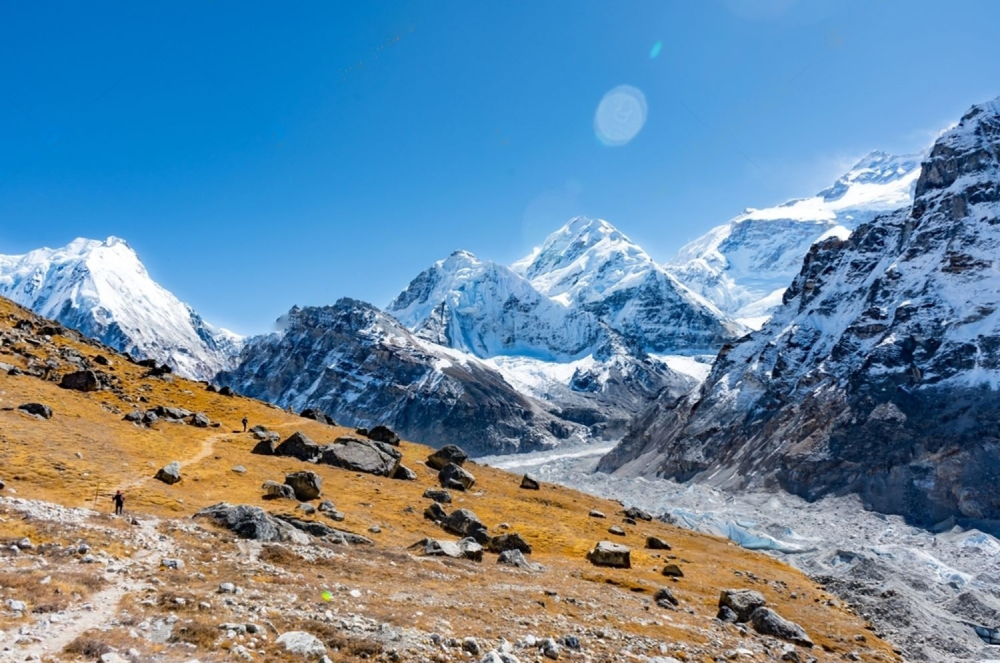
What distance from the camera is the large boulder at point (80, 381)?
57812 millimetres

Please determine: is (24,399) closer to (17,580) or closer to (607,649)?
(17,580)

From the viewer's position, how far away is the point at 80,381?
58438 millimetres

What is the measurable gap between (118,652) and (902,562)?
419 ft

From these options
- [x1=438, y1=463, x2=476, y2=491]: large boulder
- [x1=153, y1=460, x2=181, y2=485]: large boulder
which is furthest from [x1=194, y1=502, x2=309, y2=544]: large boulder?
[x1=438, y1=463, x2=476, y2=491]: large boulder

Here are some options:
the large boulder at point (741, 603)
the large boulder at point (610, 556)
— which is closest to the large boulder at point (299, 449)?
the large boulder at point (610, 556)

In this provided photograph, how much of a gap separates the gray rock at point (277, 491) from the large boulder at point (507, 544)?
13658 millimetres

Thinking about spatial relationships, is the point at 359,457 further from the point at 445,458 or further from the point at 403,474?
the point at 445,458

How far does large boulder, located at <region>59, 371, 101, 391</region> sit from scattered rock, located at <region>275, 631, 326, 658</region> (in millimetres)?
53530

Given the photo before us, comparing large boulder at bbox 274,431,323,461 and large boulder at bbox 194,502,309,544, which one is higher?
large boulder at bbox 274,431,323,461

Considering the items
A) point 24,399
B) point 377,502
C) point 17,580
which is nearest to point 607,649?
point 17,580

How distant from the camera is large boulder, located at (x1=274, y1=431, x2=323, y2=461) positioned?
182ft

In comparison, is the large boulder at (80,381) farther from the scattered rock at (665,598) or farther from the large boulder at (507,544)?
the scattered rock at (665,598)

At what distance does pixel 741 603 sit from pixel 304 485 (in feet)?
92.8

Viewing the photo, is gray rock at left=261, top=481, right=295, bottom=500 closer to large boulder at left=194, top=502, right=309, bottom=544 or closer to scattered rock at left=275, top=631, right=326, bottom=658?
large boulder at left=194, top=502, right=309, bottom=544
